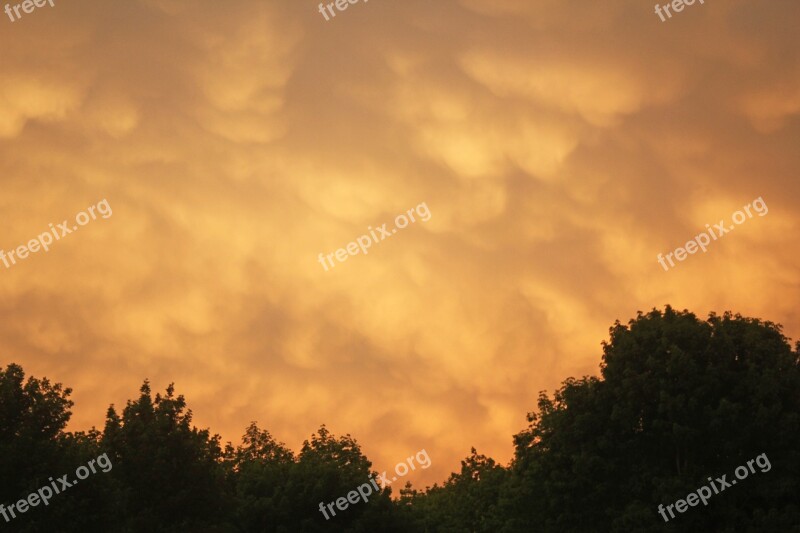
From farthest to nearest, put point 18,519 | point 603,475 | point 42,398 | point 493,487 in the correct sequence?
point 493,487
point 603,475
point 42,398
point 18,519

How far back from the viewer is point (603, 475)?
162 feet

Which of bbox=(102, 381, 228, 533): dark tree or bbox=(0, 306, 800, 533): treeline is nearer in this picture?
bbox=(0, 306, 800, 533): treeline

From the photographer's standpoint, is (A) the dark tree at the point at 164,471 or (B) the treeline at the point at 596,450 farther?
(A) the dark tree at the point at 164,471

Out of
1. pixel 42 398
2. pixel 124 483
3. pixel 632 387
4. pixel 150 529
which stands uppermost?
pixel 42 398

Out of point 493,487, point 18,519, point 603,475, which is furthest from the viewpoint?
point 493,487

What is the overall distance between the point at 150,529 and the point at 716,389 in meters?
31.9

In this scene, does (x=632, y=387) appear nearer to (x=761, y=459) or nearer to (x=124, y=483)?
(x=761, y=459)

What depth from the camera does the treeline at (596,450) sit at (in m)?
44.7

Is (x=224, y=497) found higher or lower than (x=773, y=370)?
higher

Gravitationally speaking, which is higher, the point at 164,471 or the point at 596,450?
the point at 164,471

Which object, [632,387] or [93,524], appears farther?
[632,387]

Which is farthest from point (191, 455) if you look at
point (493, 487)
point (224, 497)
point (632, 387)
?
point (493, 487)

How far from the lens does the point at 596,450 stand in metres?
50.2

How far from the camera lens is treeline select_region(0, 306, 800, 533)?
147 feet
